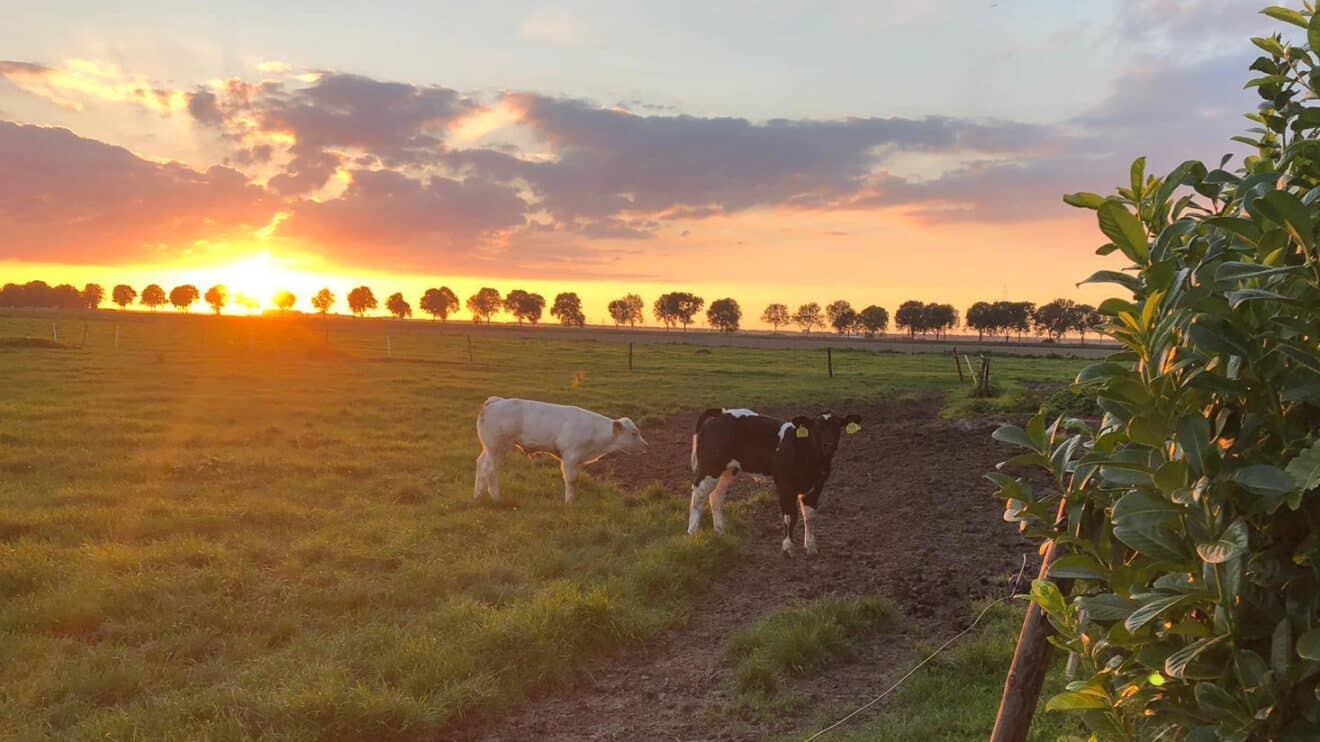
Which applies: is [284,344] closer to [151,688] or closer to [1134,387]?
[151,688]

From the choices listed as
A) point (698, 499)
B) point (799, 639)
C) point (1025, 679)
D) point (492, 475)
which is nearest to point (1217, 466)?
point (1025, 679)

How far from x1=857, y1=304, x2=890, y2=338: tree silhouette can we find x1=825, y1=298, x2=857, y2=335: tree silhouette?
78.7 inches

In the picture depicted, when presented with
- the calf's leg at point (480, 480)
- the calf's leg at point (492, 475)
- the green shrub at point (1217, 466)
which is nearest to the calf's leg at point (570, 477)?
the calf's leg at point (492, 475)

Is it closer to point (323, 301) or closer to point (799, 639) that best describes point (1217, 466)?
point (799, 639)

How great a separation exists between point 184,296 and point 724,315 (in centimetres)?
12710

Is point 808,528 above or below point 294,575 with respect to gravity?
above

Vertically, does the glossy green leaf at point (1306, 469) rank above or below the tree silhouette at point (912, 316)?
below

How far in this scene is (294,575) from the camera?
27.6 feet

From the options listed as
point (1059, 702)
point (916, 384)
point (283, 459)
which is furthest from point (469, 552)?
point (916, 384)

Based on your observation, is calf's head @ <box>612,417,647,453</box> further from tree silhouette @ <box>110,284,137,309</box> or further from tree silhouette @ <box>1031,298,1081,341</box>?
tree silhouette @ <box>110,284,137,309</box>

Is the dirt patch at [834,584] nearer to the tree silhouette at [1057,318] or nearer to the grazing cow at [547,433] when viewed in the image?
the grazing cow at [547,433]

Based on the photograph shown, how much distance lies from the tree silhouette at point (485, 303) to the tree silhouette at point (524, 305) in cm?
232

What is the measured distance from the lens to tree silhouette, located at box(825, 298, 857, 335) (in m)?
178

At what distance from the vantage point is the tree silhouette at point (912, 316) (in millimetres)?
173500
